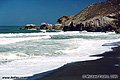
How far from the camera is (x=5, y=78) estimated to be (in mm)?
5988

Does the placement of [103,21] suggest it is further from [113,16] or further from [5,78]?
[5,78]

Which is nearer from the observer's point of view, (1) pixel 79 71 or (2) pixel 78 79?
(2) pixel 78 79

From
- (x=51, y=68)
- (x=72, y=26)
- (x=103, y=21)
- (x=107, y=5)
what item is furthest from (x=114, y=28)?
(x=51, y=68)

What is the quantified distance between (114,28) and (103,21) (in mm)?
4260

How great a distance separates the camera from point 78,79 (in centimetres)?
570

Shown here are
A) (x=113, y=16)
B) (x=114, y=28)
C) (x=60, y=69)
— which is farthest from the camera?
(x=113, y=16)

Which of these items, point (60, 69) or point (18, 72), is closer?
point (18, 72)

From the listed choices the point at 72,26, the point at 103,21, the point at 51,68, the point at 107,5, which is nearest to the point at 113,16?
the point at 103,21

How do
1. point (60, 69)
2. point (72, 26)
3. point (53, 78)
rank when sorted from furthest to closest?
point (72, 26) < point (60, 69) < point (53, 78)

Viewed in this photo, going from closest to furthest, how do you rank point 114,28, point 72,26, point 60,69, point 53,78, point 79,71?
point 53,78 < point 79,71 < point 60,69 < point 114,28 < point 72,26

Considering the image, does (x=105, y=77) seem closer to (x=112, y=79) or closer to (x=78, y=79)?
(x=112, y=79)

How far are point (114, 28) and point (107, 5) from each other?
2355 centimetres

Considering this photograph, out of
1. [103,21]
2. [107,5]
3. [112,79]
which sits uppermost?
[107,5]

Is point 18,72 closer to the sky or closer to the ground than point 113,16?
closer to the ground
